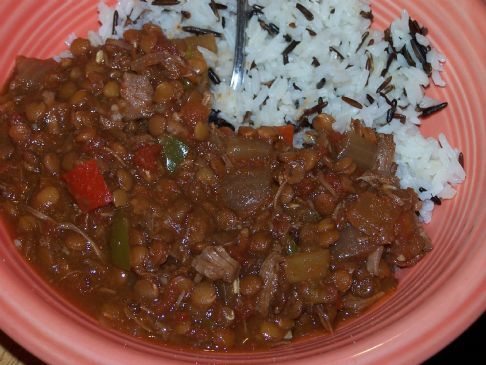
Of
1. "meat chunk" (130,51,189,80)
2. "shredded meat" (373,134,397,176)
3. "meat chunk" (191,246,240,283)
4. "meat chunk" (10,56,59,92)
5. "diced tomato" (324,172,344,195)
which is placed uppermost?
"shredded meat" (373,134,397,176)

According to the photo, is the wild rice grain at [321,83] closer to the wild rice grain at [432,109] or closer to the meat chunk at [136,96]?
the wild rice grain at [432,109]

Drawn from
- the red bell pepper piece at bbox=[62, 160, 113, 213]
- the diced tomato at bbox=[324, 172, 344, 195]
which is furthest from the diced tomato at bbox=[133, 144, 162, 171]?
the diced tomato at bbox=[324, 172, 344, 195]

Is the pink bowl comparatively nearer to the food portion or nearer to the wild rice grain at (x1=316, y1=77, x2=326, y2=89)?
the food portion

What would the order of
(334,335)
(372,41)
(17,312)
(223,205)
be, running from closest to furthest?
(17,312) < (334,335) < (223,205) < (372,41)

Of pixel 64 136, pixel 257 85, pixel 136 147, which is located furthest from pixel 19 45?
pixel 257 85

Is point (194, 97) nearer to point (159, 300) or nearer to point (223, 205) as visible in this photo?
point (223, 205)

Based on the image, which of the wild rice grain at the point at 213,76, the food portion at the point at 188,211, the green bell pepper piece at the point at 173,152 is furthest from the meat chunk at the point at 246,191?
the wild rice grain at the point at 213,76
